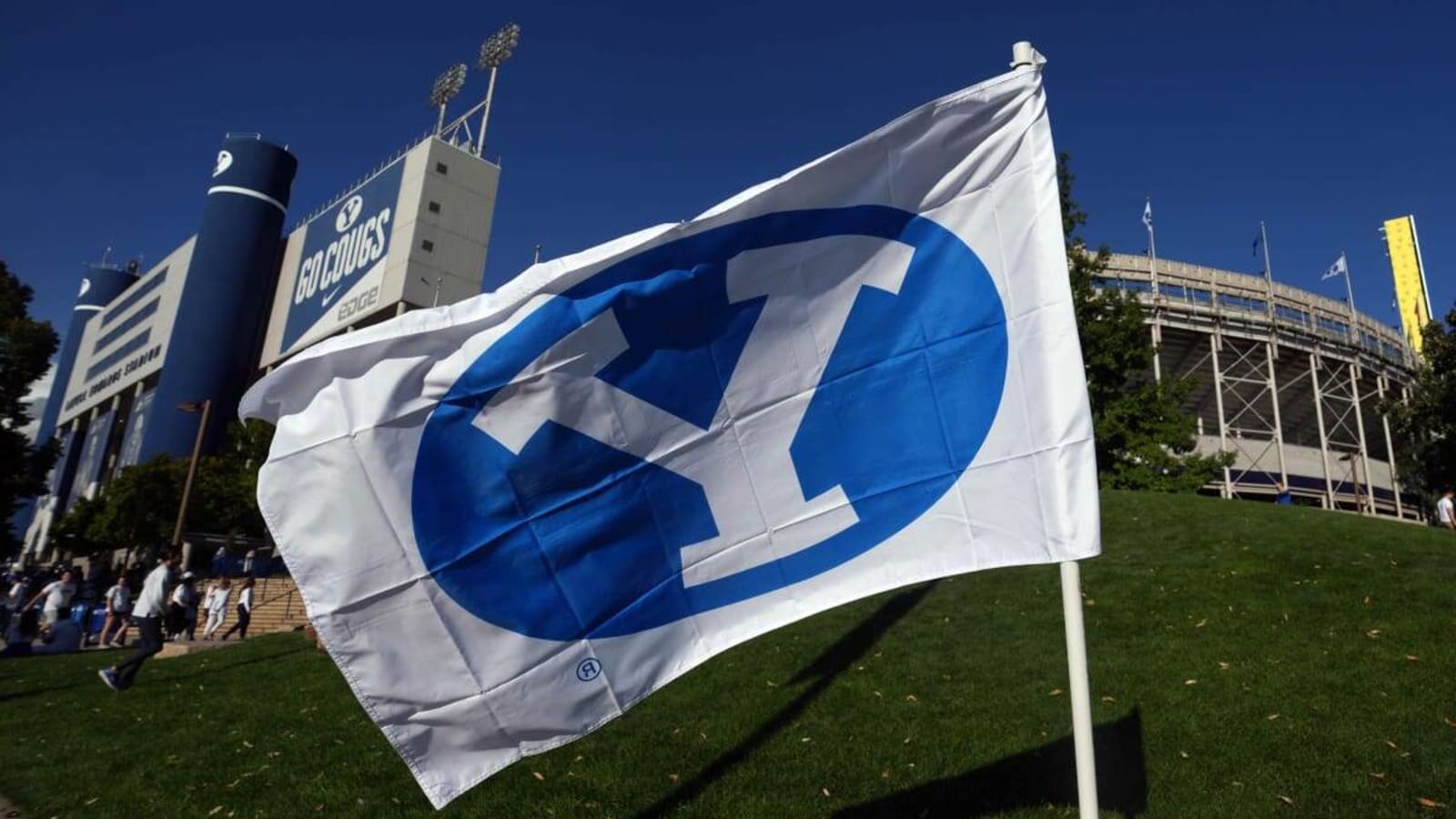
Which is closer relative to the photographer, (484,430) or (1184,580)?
(484,430)

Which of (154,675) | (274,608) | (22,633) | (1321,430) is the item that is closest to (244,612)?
(22,633)

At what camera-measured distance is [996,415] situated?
14.9 feet

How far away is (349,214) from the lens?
7194 cm

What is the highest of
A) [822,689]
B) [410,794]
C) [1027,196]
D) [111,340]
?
[111,340]

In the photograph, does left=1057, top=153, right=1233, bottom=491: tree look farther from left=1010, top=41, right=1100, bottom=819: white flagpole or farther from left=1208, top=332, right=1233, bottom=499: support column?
left=1010, top=41, right=1100, bottom=819: white flagpole

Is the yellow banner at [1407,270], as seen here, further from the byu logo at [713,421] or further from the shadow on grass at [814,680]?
the byu logo at [713,421]

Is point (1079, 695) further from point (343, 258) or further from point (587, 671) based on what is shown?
point (343, 258)

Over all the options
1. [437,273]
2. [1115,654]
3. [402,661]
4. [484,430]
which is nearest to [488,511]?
Result: [484,430]

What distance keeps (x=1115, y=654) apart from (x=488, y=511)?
7.27 m

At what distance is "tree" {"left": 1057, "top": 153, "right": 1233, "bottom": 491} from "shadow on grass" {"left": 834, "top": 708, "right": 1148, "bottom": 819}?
18.7 meters

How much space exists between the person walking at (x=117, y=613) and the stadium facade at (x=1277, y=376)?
135 feet

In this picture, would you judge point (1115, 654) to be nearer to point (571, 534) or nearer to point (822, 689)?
point (822, 689)

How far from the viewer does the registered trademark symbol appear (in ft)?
14.5

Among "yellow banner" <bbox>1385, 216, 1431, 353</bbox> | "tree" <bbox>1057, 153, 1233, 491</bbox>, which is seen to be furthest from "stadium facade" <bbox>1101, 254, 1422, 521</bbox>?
"tree" <bbox>1057, 153, 1233, 491</bbox>
